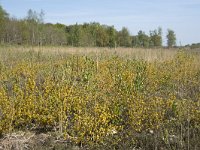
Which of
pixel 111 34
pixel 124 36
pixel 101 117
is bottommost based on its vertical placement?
pixel 101 117

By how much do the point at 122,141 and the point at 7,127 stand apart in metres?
1.88

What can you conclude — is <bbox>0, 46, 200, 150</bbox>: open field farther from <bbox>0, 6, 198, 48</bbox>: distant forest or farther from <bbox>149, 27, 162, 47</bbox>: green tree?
<bbox>149, 27, 162, 47</bbox>: green tree

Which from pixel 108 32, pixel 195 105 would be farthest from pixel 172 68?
pixel 108 32

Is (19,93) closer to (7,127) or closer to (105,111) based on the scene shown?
(7,127)

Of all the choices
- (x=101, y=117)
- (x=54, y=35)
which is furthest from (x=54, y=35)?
(x=101, y=117)

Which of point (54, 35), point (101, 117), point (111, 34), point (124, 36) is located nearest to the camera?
point (101, 117)

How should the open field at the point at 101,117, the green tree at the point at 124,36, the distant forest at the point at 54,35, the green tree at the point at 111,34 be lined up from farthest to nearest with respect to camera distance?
the green tree at the point at 124,36
the green tree at the point at 111,34
the distant forest at the point at 54,35
the open field at the point at 101,117

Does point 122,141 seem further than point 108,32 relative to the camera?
No

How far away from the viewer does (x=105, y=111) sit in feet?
15.9

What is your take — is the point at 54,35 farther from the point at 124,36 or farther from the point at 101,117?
the point at 101,117

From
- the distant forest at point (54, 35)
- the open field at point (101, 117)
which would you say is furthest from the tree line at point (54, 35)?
the open field at point (101, 117)

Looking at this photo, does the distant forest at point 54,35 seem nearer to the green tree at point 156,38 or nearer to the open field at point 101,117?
the green tree at point 156,38

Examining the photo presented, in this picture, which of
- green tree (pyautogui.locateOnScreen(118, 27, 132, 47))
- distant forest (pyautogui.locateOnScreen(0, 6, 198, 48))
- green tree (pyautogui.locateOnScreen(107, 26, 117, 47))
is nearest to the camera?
distant forest (pyautogui.locateOnScreen(0, 6, 198, 48))

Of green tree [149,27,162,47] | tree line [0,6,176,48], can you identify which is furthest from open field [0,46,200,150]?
green tree [149,27,162,47]
